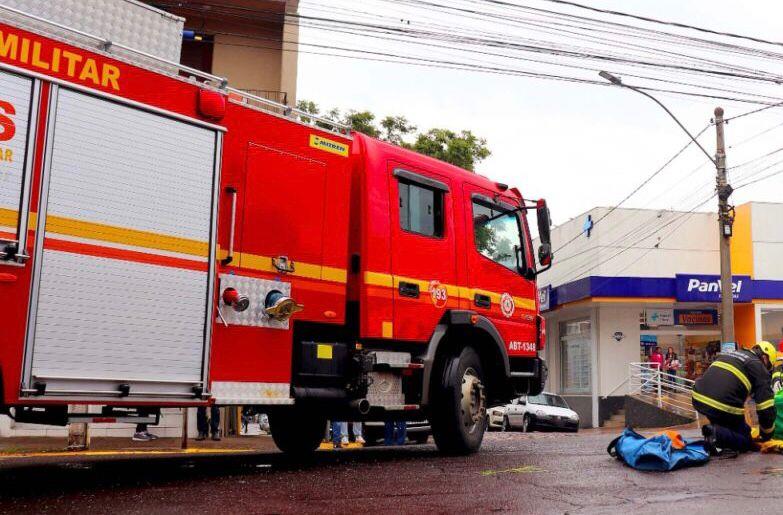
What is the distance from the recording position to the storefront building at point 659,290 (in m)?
27.4

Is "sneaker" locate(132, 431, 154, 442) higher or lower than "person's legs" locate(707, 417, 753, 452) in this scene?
lower

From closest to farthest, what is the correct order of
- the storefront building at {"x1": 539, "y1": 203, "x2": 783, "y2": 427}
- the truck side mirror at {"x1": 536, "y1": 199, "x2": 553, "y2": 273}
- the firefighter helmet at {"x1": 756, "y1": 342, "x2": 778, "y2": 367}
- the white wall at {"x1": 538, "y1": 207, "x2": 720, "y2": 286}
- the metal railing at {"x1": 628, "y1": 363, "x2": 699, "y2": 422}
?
the firefighter helmet at {"x1": 756, "y1": 342, "x2": 778, "y2": 367} → the truck side mirror at {"x1": 536, "y1": 199, "x2": 553, "y2": 273} → the metal railing at {"x1": 628, "y1": 363, "x2": 699, "y2": 422} → the storefront building at {"x1": 539, "y1": 203, "x2": 783, "y2": 427} → the white wall at {"x1": 538, "y1": 207, "x2": 720, "y2": 286}

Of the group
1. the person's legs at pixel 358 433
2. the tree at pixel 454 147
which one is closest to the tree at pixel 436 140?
the tree at pixel 454 147

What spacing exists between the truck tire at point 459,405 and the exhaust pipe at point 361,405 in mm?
1072

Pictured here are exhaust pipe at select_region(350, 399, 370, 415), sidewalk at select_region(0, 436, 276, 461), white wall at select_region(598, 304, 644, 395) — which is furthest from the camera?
white wall at select_region(598, 304, 644, 395)

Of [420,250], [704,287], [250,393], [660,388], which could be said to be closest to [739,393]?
[420,250]

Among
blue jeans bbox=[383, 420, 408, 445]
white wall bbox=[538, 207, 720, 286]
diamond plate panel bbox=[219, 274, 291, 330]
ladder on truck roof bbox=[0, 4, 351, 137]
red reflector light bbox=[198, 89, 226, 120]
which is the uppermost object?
white wall bbox=[538, 207, 720, 286]

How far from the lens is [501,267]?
10.0m

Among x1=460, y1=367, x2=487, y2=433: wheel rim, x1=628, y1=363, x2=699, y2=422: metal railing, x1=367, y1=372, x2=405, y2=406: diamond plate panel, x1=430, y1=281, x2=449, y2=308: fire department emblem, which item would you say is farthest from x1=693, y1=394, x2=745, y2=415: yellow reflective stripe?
x1=628, y1=363, x2=699, y2=422: metal railing

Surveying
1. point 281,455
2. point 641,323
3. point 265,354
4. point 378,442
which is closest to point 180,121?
point 265,354

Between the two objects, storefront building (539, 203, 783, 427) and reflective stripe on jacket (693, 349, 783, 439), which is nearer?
reflective stripe on jacket (693, 349, 783, 439)

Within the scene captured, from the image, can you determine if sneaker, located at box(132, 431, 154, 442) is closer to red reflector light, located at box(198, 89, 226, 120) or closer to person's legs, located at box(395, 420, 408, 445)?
person's legs, located at box(395, 420, 408, 445)

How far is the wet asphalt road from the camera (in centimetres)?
567

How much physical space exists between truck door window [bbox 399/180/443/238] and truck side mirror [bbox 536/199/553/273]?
1.37 metres
